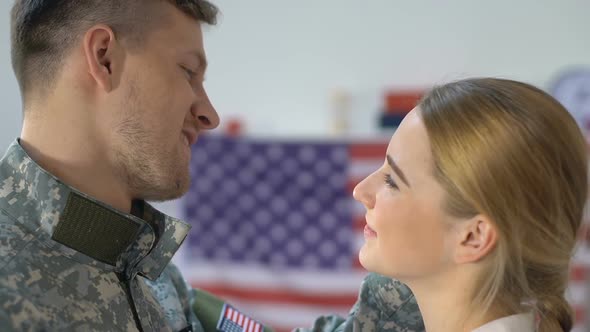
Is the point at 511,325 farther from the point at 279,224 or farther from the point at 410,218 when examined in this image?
the point at 279,224

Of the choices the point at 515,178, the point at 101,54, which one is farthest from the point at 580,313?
the point at 101,54

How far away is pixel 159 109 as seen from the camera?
1.39 m

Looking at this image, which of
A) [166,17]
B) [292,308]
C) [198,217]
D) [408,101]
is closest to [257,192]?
[198,217]

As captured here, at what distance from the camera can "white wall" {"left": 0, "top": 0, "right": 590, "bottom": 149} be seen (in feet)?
12.2

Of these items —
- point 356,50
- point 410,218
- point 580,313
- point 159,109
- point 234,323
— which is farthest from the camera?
point 356,50

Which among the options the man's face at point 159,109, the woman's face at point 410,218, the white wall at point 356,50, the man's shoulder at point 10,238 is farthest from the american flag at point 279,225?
the man's shoulder at point 10,238

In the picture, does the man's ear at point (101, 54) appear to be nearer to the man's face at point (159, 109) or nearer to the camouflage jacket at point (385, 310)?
the man's face at point (159, 109)

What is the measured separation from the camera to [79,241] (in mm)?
1217

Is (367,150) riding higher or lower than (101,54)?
lower

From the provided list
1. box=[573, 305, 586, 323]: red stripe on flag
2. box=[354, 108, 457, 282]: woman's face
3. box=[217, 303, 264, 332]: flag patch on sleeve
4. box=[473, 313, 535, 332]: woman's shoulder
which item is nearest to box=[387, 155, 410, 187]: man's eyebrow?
box=[354, 108, 457, 282]: woman's face

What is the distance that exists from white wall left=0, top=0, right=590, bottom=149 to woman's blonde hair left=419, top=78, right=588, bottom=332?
2462 millimetres

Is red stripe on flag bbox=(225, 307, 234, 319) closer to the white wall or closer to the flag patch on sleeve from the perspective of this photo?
the flag patch on sleeve

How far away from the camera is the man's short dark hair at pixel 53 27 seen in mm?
A: 1316

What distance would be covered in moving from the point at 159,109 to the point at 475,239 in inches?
24.5
